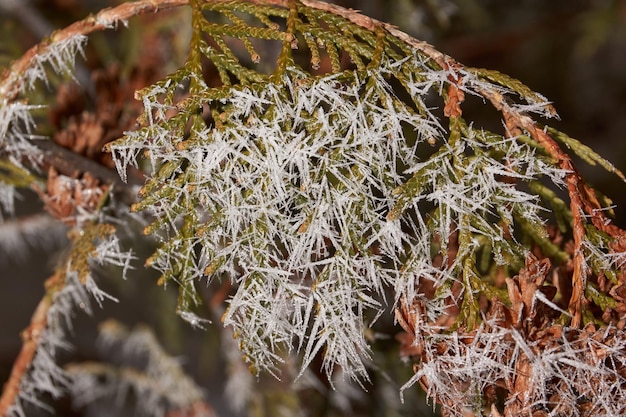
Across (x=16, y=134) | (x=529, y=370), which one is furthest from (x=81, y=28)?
(x=529, y=370)

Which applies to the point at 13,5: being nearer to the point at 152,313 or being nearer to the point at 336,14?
the point at 152,313

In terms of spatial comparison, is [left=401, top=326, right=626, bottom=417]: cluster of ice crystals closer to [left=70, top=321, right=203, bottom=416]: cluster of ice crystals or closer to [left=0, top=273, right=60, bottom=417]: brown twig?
[left=0, top=273, right=60, bottom=417]: brown twig

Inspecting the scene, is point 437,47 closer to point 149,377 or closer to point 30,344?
point 149,377

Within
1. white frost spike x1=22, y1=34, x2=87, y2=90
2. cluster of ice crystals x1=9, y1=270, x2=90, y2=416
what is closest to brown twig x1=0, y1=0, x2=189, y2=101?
white frost spike x1=22, y1=34, x2=87, y2=90

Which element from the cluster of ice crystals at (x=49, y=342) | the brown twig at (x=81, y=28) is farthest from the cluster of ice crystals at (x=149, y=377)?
the brown twig at (x=81, y=28)

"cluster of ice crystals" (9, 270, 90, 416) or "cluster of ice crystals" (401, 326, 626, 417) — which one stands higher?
"cluster of ice crystals" (9, 270, 90, 416)

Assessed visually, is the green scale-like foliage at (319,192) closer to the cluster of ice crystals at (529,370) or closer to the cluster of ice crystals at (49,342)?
the cluster of ice crystals at (529,370)
